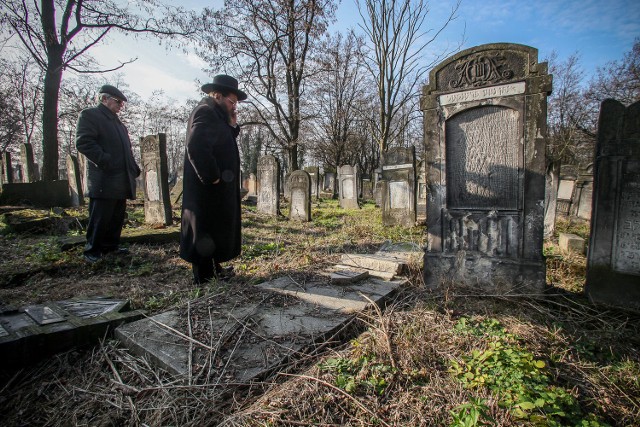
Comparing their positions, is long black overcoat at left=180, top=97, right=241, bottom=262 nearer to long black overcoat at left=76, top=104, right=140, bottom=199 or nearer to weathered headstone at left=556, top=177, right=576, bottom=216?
long black overcoat at left=76, top=104, right=140, bottom=199

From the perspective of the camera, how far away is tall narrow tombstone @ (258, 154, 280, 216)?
370 inches

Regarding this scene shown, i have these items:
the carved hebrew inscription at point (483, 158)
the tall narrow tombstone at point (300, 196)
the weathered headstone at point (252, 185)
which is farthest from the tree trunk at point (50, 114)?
the carved hebrew inscription at point (483, 158)

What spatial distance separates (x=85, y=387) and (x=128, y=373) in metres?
0.19

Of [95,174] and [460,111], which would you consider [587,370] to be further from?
[95,174]

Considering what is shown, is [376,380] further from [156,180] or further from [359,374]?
[156,180]

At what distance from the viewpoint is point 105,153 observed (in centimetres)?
394

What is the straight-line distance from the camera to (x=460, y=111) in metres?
3.11

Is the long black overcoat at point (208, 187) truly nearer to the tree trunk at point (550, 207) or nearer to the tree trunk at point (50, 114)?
the tree trunk at point (550, 207)

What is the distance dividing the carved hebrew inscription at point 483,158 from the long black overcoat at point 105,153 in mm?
3958

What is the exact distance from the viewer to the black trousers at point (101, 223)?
401 cm

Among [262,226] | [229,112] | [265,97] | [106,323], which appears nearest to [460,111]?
[229,112]

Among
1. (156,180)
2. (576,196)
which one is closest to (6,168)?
(156,180)

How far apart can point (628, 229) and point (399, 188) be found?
506cm

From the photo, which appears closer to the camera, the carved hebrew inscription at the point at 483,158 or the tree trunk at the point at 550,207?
the carved hebrew inscription at the point at 483,158
